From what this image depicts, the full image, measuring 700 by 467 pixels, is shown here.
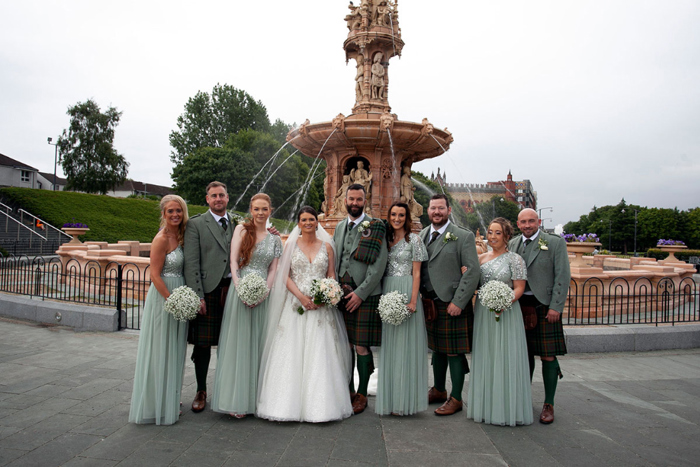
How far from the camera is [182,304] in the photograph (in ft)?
13.7

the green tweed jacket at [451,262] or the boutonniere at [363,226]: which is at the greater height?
the boutonniere at [363,226]

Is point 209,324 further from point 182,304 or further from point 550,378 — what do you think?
point 550,378

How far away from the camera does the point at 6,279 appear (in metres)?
10.8

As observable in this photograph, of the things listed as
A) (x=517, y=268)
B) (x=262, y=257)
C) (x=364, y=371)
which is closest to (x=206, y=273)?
(x=262, y=257)

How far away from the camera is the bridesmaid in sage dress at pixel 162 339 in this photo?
13.7 feet

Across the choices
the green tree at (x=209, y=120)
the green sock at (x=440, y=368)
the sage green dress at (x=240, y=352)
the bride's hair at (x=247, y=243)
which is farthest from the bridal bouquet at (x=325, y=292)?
the green tree at (x=209, y=120)

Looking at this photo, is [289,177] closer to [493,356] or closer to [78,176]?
[78,176]

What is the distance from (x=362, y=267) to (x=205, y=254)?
168 cm

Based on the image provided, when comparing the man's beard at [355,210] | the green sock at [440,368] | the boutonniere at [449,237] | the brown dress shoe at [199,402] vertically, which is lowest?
the brown dress shoe at [199,402]

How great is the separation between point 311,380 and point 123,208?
1413 inches

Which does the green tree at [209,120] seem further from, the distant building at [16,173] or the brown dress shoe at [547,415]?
the brown dress shoe at [547,415]

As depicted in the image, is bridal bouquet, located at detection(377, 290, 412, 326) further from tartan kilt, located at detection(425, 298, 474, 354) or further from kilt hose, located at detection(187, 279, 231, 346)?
kilt hose, located at detection(187, 279, 231, 346)

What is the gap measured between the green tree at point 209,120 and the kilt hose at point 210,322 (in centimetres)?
5096

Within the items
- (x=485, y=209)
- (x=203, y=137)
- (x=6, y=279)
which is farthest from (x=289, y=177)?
(x=485, y=209)
